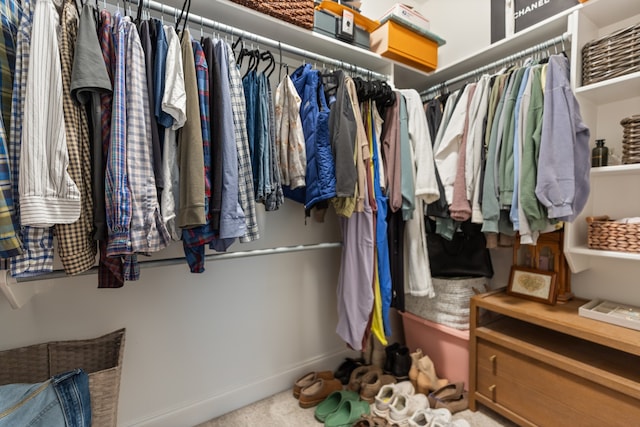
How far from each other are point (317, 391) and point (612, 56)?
195 centimetres

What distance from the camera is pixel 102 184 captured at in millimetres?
821

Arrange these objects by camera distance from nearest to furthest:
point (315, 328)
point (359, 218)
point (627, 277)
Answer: point (627, 277) → point (359, 218) → point (315, 328)

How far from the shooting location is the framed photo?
1.40m

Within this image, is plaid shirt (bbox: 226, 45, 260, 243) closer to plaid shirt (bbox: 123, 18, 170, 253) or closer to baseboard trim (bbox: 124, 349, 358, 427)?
plaid shirt (bbox: 123, 18, 170, 253)

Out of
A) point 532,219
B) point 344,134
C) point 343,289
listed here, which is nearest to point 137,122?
point 344,134

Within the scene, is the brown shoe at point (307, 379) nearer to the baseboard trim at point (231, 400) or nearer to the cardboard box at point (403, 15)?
the baseboard trim at point (231, 400)

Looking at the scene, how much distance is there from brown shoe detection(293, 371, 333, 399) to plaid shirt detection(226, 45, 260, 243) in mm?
1020

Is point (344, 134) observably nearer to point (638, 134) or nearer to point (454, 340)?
point (638, 134)

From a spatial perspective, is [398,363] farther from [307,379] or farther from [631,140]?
[631,140]

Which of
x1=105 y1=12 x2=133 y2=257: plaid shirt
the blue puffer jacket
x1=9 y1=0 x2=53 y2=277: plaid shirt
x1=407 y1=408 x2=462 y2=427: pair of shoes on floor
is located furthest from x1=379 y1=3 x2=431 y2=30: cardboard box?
x1=407 y1=408 x2=462 y2=427: pair of shoes on floor

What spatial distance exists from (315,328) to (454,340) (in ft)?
2.55

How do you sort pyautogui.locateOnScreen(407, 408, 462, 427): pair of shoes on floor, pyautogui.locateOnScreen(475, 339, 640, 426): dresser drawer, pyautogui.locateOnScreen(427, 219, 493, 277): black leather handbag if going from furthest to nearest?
pyautogui.locateOnScreen(427, 219, 493, 277): black leather handbag, pyautogui.locateOnScreen(407, 408, 462, 427): pair of shoes on floor, pyautogui.locateOnScreen(475, 339, 640, 426): dresser drawer

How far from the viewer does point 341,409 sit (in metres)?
1.44

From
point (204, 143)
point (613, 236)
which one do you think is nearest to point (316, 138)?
point (204, 143)
